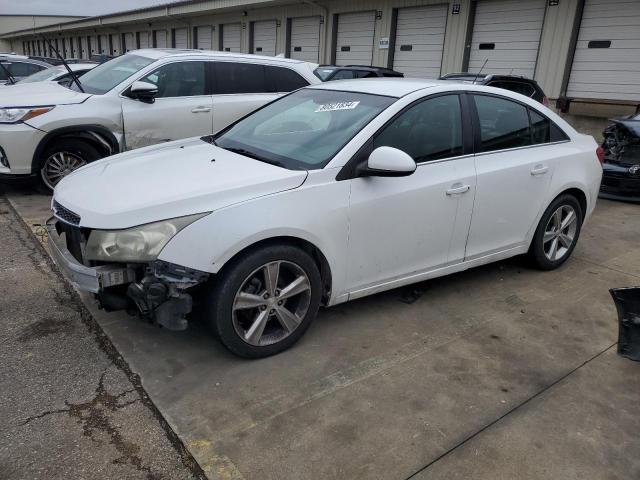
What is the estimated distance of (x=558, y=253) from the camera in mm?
4836

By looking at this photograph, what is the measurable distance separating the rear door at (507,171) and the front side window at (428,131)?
0.74ft

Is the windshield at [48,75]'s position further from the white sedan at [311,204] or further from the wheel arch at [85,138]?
the white sedan at [311,204]

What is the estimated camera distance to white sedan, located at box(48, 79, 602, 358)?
2.83 m

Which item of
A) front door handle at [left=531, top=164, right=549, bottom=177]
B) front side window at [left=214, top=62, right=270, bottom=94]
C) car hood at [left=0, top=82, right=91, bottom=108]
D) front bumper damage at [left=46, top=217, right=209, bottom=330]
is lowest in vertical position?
front bumper damage at [left=46, top=217, right=209, bottom=330]

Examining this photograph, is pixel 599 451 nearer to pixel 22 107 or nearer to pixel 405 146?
pixel 405 146

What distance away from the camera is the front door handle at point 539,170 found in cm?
422

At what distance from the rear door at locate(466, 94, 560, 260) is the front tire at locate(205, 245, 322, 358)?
148 cm

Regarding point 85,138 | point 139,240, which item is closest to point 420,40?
point 85,138

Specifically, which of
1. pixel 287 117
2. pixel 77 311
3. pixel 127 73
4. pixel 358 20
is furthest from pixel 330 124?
pixel 358 20

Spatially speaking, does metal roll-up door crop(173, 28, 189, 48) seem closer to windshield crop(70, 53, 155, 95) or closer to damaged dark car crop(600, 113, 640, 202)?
windshield crop(70, 53, 155, 95)

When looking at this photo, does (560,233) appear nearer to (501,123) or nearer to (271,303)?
(501,123)

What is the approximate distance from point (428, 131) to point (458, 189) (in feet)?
1.50

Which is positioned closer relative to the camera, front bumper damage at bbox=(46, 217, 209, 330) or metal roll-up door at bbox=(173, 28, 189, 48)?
front bumper damage at bbox=(46, 217, 209, 330)

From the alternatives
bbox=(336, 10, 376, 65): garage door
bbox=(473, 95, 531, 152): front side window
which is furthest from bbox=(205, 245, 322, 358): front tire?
bbox=(336, 10, 376, 65): garage door
